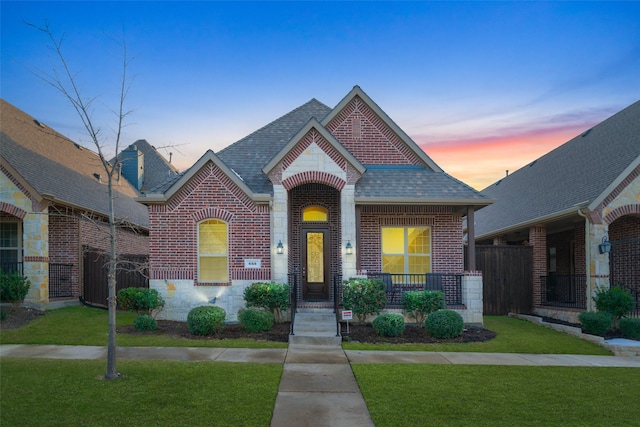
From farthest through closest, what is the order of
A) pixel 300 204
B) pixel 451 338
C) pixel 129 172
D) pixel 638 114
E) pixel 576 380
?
pixel 129 172 < pixel 638 114 < pixel 300 204 < pixel 451 338 < pixel 576 380

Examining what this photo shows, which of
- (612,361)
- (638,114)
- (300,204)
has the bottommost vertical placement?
(612,361)

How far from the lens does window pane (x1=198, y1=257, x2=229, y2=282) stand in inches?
588

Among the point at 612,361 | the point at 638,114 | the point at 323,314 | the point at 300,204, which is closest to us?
the point at 612,361

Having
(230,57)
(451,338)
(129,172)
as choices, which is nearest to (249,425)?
(451,338)

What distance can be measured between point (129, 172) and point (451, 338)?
71.2 ft

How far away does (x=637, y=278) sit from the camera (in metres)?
15.5

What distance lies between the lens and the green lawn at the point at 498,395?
6781 mm

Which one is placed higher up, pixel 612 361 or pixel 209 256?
pixel 209 256

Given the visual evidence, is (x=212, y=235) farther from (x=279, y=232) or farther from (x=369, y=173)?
(x=369, y=173)

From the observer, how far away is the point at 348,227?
591 inches

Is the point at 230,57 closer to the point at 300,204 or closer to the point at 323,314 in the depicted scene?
the point at 300,204

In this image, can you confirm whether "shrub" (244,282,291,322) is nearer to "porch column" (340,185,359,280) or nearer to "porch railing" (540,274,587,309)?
"porch column" (340,185,359,280)

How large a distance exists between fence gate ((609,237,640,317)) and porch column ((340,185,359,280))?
7888 mm

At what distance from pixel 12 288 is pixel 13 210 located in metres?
2.64
